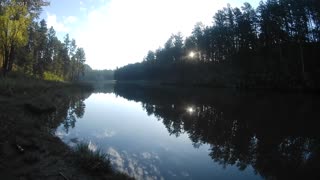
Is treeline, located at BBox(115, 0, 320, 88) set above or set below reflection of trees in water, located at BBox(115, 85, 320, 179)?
above

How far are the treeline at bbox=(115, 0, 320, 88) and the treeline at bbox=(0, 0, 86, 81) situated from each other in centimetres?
3955

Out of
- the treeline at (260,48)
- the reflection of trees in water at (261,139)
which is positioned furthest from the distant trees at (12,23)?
the treeline at (260,48)

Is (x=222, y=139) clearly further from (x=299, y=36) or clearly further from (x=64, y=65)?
(x=64, y=65)

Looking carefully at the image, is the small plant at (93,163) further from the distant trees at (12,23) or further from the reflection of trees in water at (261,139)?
the distant trees at (12,23)

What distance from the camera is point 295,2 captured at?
164ft

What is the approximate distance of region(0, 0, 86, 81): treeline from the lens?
1351 inches

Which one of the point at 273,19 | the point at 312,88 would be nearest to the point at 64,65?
the point at 273,19

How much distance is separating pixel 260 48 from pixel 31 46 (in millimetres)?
55457

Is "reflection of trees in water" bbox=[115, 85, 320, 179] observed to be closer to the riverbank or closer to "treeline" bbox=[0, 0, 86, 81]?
the riverbank

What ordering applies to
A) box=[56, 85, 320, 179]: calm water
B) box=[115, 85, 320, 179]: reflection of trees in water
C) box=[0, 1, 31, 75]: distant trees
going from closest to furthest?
box=[56, 85, 320, 179]: calm water
box=[115, 85, 320, 179]: reflection of trees in water
box=[0, 1, 31, 75]: distant trees

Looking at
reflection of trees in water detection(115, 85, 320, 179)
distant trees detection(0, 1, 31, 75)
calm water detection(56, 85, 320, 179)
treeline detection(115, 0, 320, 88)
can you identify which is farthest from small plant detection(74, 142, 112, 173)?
treeline detection(115, 0, 320, 88)

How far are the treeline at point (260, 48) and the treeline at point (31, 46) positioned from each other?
39.6 m

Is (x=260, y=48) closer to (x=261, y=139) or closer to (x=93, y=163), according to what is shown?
(x=261, y=139)

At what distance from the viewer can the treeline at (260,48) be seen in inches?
1858
